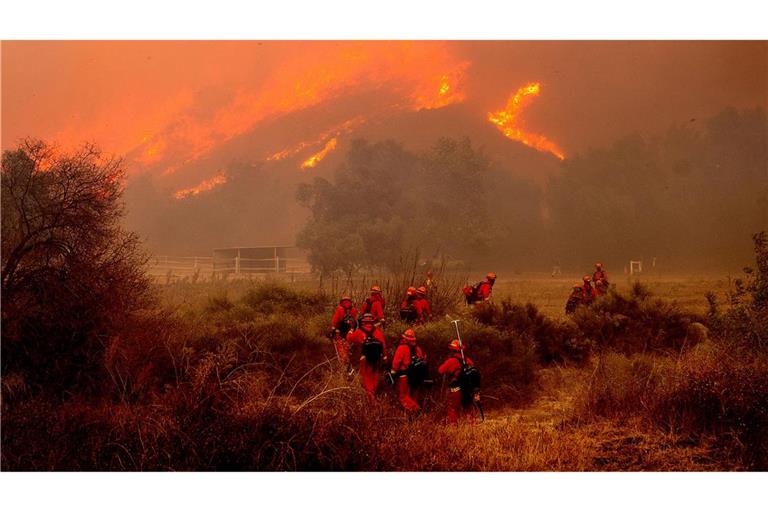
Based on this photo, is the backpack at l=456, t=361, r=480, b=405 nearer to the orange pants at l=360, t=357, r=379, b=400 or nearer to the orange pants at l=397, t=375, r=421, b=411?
the orange pants at l=397, t=375, r=421, b=411

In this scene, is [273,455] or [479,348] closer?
[273,455]

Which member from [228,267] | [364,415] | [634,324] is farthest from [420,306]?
[228,267]

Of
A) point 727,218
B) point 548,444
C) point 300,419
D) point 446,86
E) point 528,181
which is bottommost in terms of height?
point 548,444

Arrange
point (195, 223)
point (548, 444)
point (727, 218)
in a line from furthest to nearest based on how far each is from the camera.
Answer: point (195, 223), point (727, 218), point (548, 444)

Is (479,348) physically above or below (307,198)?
below

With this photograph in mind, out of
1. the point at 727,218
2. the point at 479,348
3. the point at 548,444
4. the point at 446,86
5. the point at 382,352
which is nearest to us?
the point at 548,444

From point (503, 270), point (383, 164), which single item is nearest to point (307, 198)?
point (383, 164)

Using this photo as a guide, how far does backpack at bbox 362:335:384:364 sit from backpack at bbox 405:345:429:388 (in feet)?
3.31

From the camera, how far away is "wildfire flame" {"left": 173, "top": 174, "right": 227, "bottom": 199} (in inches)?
2127

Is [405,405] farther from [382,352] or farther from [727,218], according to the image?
[727,218]

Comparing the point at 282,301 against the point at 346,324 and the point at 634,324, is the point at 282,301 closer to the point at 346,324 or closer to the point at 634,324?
the point at 346,324

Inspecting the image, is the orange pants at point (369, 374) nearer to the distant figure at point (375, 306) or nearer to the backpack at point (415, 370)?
the backpack at point (415, 370)

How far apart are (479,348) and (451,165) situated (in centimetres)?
3368

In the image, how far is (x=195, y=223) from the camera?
51750mm
